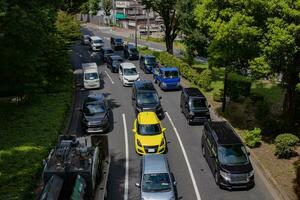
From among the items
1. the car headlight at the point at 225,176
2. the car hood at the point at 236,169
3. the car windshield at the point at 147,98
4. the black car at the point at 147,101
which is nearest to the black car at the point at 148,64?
the black car at the point at 147,101

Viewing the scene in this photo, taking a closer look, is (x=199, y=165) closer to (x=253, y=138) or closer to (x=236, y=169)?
(x=236, y=169)

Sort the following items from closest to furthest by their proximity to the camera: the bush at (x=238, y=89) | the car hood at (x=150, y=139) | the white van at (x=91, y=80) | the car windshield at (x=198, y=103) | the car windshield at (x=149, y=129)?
the car hood at (x=150, y=139) → the car windshield at (x=149, y=129) → the car windshield at (x=198, y=103) → the bush at (x=238, y=89) → the white van at (x=91, y=80)

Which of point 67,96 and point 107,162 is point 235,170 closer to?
point 107,162

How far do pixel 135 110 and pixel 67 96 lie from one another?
23.8ft

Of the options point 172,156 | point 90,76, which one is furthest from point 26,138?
point 90,76

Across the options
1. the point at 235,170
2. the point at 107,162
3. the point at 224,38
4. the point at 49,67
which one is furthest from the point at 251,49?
the point at 49,67

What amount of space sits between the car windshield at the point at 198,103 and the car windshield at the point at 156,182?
10.7 metres

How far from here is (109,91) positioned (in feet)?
129

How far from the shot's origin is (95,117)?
93.0 feet

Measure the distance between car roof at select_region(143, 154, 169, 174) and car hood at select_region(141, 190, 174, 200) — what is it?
127 cm

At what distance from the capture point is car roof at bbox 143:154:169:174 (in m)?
20.0

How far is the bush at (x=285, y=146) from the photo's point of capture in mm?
24094

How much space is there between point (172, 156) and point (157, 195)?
6.04 metres

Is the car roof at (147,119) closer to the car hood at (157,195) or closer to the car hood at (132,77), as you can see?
the car hood at (157,195)
